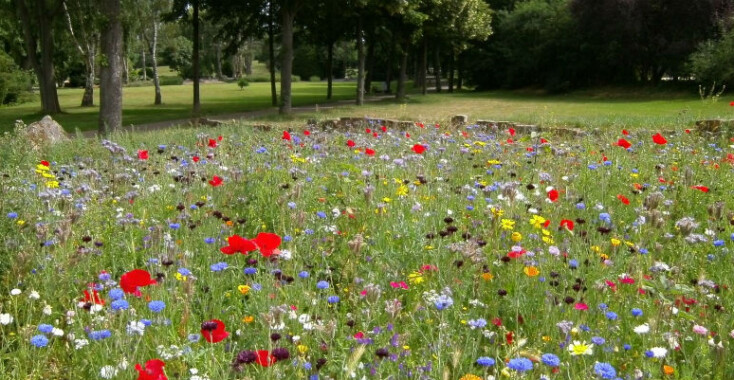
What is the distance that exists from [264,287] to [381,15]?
28.5m

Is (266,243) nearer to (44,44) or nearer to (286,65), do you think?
(286,65)

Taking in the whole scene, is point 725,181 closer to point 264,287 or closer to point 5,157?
point 264,287

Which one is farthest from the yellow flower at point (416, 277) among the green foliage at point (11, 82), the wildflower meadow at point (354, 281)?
the green foliage at point (11, 82)

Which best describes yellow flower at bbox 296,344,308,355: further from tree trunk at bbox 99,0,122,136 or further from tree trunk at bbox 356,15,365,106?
tree trunk at bbox 356,15,365,106

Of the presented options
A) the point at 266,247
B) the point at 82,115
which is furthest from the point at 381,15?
the point at 266,247

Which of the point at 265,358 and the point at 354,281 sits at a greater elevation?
the point at 265,358

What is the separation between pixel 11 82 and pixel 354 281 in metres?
31.5

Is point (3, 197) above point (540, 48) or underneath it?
underneath

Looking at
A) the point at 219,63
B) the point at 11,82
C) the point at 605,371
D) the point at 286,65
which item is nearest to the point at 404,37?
the point at 286,65

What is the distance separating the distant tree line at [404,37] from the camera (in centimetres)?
2284

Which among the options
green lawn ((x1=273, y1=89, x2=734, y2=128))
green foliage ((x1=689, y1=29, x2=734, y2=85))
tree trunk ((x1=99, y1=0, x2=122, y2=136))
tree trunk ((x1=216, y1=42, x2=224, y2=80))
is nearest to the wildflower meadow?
tree trunk ((x1=99, y1=0, x2=122, y2=136))

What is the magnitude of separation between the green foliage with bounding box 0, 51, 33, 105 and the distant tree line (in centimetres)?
7

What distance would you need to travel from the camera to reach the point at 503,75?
48438 mm

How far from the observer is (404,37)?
32.1 m
